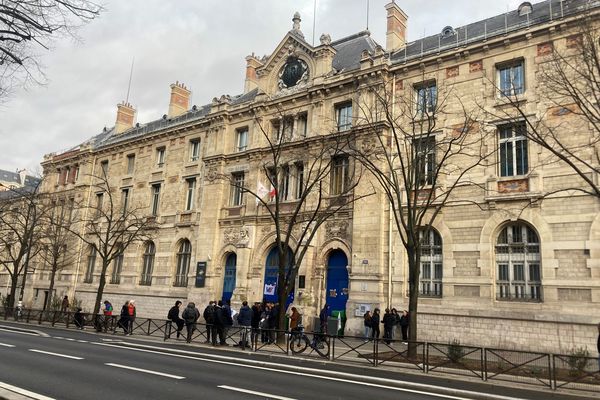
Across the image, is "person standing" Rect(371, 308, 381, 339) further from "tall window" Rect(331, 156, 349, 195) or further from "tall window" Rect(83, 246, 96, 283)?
"tall window" Rect(83, 246, 96, 283)

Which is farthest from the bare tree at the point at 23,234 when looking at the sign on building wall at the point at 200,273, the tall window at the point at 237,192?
the tall window at the point at 237,192

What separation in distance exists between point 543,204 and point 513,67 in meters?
6.10

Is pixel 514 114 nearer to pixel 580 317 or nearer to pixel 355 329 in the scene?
pixel 580 317

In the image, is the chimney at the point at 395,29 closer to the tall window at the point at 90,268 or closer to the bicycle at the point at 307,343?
the bicycle at the point at 307,343

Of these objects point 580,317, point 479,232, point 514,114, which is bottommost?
point 580,317

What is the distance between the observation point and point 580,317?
16016 millimetres

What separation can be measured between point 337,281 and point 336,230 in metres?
2.44

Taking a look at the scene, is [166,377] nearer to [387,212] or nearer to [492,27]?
[387,212]

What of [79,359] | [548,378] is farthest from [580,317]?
[79,359]

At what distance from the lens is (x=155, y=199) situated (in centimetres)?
3312

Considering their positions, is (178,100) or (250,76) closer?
(250,76)

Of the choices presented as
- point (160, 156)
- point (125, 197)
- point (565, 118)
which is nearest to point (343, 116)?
point (565, 118)

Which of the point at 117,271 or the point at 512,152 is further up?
the point at 512,152

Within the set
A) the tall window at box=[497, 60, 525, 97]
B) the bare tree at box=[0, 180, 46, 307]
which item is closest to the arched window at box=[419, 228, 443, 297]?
the tall window at box=[497, 60, 525, 97]
